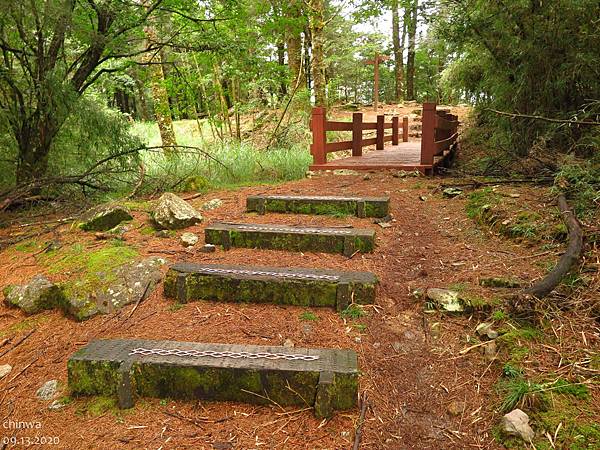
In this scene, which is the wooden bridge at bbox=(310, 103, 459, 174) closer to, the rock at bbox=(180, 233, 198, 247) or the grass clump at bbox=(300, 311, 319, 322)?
the rock at bbox=(180, 233, 198, 247)

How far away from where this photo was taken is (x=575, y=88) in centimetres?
540

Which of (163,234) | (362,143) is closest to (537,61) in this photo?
(362,143)

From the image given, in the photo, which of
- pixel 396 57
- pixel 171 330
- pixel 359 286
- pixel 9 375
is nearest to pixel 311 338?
pixel 359 286

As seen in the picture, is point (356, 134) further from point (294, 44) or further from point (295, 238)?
point (294, 44)

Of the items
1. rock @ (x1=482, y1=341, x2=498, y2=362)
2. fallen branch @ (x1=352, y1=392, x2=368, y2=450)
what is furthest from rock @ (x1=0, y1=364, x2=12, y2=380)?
rock @ (x1=482, y1=341, x2=498, y2=362)

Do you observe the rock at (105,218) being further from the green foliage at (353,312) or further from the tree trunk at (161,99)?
the tree trunk at (161,99)

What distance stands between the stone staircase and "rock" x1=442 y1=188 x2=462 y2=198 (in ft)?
9.90

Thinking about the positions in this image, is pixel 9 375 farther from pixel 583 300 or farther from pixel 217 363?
pixel 583 300

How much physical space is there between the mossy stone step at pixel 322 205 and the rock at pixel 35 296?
2.42 meters

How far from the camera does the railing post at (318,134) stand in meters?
7.43

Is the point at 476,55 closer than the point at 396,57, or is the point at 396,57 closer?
the point at 476,55

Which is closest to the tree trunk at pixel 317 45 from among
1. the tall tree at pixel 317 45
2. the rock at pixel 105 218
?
the tall tree at pixel 317 45

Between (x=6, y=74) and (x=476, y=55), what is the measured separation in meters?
8.18

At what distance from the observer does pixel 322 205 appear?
4.86 metres
